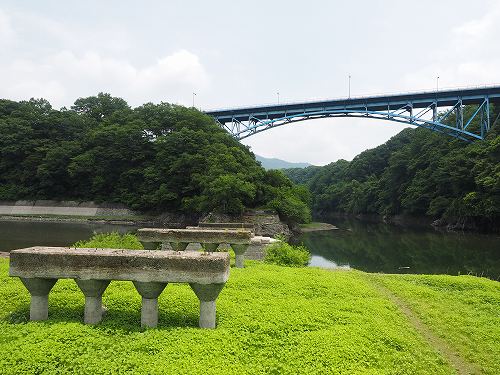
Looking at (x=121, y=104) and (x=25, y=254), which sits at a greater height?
(x=121, y=104)

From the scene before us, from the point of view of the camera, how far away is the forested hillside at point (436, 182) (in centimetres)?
3541

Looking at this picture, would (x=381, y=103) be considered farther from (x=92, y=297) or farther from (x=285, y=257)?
(x=92, y=297)

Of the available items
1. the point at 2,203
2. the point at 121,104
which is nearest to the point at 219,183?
the point at 2,203

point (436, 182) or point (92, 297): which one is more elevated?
point (92, 297)

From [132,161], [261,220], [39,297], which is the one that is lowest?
[261,220]

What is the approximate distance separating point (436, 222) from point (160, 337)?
153 feet

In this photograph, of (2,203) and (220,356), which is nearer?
(220,356)

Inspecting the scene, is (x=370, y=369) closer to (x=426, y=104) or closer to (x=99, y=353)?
(x=99, y=353)

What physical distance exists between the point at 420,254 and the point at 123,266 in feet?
75.1

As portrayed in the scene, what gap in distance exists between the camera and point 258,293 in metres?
7.85

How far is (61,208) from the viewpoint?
45.5 m

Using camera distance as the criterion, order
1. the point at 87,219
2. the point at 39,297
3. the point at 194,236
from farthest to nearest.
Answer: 1. the point at 87,219
2. the point at 194,236
3. the point at 39,297

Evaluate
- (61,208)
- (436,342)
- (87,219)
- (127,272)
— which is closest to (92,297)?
(127,272)

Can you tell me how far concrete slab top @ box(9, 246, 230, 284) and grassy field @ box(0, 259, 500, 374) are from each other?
76cm
